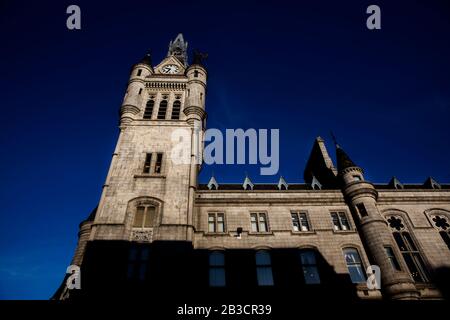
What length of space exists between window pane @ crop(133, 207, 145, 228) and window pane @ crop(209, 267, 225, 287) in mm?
6184

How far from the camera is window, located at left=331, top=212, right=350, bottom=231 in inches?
901

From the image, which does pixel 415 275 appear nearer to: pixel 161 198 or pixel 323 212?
pixel 323 212

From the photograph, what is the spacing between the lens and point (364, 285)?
1911 centimetres

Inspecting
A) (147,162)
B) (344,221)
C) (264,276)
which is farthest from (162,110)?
(344,221)

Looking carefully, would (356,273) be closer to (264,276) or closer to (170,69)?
(264,276)

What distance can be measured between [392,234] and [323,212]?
5.42 meters

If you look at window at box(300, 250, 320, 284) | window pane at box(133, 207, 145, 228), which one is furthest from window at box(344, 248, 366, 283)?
window pane at box(133, 207, 145, 228)

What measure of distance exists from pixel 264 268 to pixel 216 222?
510 centimetres

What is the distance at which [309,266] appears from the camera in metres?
20.3

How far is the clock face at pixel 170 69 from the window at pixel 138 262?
988 inches

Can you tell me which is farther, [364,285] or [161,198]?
[161,198]

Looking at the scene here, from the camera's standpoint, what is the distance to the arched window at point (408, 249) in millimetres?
20422

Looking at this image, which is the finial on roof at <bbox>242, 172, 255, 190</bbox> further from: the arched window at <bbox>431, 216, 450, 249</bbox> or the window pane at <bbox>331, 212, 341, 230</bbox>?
the arched window at <bbox>431, 216, 450, 249</bbox>
